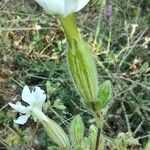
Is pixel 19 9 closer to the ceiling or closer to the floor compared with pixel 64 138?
closer to the ceiling

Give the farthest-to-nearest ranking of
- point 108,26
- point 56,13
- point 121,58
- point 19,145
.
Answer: point 108,26
point 121,58
point 19,145
point 56,13

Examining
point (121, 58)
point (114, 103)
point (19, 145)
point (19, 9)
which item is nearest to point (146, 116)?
point (114, 103)

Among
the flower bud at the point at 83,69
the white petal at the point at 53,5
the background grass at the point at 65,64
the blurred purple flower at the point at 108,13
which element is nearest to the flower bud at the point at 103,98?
the flower bud at the point at 83,69

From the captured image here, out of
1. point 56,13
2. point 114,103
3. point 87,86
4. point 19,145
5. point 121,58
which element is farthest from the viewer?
point 121,58

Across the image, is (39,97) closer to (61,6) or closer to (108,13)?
(61,6)

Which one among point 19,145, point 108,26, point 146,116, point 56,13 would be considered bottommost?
point 146,116

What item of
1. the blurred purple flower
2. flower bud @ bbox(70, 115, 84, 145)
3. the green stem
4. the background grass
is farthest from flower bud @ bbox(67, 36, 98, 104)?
the blurred purple flower

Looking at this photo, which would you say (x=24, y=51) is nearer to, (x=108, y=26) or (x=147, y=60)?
(x=108, y=26)
